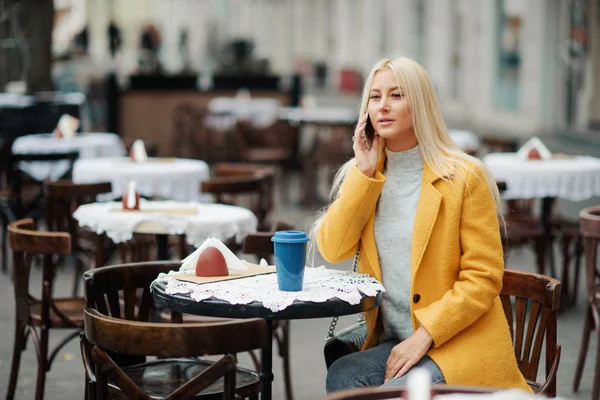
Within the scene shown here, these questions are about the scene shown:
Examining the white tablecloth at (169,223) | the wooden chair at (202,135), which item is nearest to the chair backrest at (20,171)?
the white tablecloth at (169,223)

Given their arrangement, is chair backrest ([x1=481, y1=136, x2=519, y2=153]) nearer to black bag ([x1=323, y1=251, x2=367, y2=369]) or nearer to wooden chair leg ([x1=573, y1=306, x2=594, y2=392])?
wooden chair leg ([x1=573, y1=306, x2=594, y2=392])

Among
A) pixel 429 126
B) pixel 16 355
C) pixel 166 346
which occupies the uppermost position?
pixel 429 126

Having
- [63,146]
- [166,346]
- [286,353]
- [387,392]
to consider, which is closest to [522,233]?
[286,353]

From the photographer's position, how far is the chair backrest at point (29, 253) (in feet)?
14.1

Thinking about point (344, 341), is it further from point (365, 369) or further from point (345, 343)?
point (365, 369)

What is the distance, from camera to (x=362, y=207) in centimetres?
329

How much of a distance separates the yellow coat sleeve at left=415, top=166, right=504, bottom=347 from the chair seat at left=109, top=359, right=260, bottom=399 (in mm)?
629

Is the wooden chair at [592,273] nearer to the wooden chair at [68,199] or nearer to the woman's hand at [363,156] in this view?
the woman's hand at [363,156]

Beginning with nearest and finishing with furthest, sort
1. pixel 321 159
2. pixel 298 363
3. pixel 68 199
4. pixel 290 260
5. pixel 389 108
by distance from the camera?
pixel 290 260
pixel 389 108
pixel 298 363
pixel 68 199
pixel 321 159

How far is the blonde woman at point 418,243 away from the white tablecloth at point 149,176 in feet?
14.6

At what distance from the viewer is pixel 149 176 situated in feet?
25.4

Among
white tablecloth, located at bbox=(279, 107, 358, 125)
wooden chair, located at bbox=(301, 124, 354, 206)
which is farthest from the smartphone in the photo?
wooden chair, located at bbox=(301, 124, 354, 206)

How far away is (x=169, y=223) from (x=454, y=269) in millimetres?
2185

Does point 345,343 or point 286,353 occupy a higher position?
point 345,343
